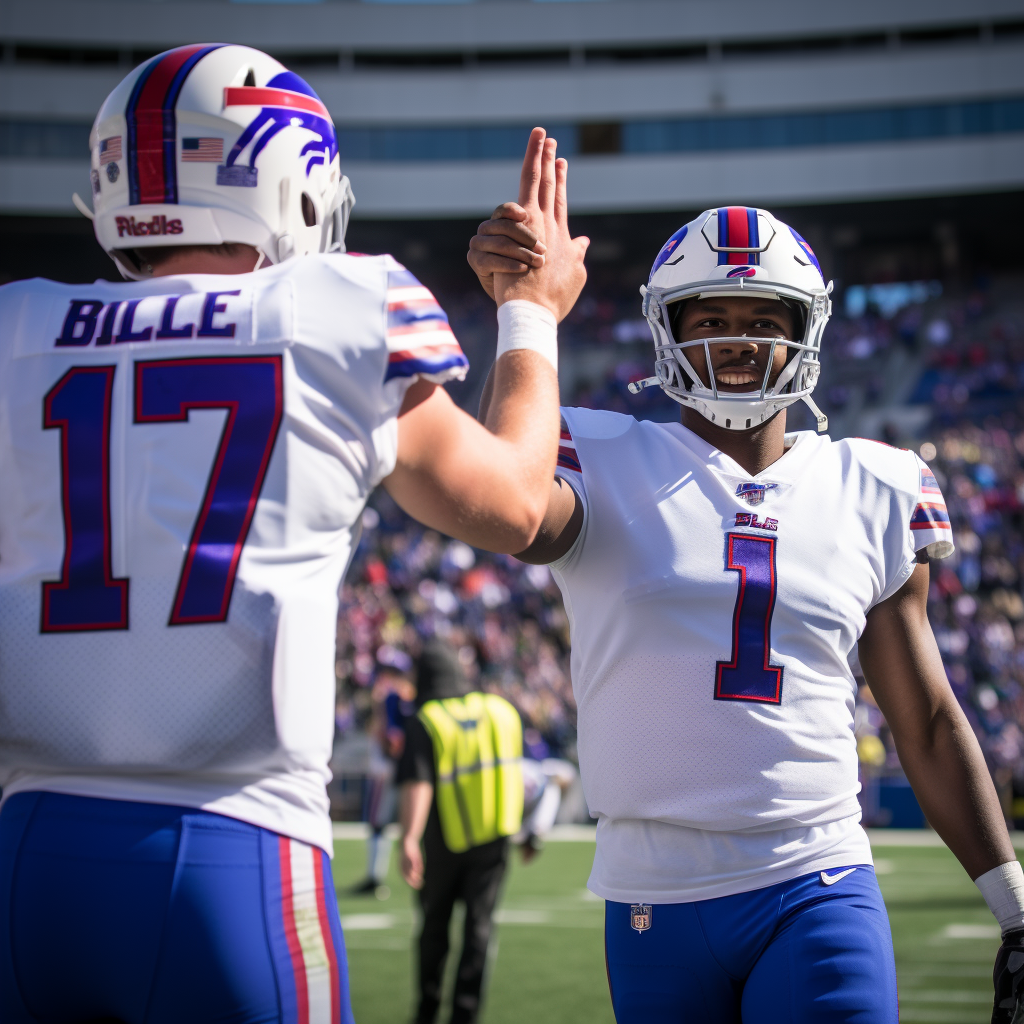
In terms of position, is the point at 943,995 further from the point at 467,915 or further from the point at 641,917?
the point at 641,917

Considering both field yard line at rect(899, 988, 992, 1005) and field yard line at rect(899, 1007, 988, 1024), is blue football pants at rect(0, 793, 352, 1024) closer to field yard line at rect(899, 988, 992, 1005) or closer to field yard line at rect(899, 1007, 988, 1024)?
field yard line at rect(899, 1007, 988, 1024)

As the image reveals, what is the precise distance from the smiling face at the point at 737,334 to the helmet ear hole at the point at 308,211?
1.12 meters

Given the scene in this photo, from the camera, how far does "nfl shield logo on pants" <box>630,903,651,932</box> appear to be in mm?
2348

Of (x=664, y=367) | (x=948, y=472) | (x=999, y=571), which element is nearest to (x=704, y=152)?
(x=948, y=472)

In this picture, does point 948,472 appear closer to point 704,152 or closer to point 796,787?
point 704,152

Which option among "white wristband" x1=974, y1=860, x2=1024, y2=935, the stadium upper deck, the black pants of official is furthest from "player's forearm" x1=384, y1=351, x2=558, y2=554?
the stadium upper deck

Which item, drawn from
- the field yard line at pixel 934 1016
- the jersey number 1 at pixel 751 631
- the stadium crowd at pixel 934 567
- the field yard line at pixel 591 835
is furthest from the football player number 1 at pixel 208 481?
the field yard line at pixel 591 835

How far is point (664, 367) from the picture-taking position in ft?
9.14

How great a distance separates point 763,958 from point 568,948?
18.2ft

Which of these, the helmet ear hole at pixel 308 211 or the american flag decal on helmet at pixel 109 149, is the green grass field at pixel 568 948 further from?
the american flag decal on helmet at pixel 109 149

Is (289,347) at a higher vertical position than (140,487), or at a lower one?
higher

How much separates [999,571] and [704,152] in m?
15.0

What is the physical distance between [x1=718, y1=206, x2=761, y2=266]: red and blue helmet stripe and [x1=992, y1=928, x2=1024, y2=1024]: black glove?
4.93 ft

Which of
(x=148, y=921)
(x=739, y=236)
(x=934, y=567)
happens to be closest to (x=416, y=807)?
(x=739, y=236)
